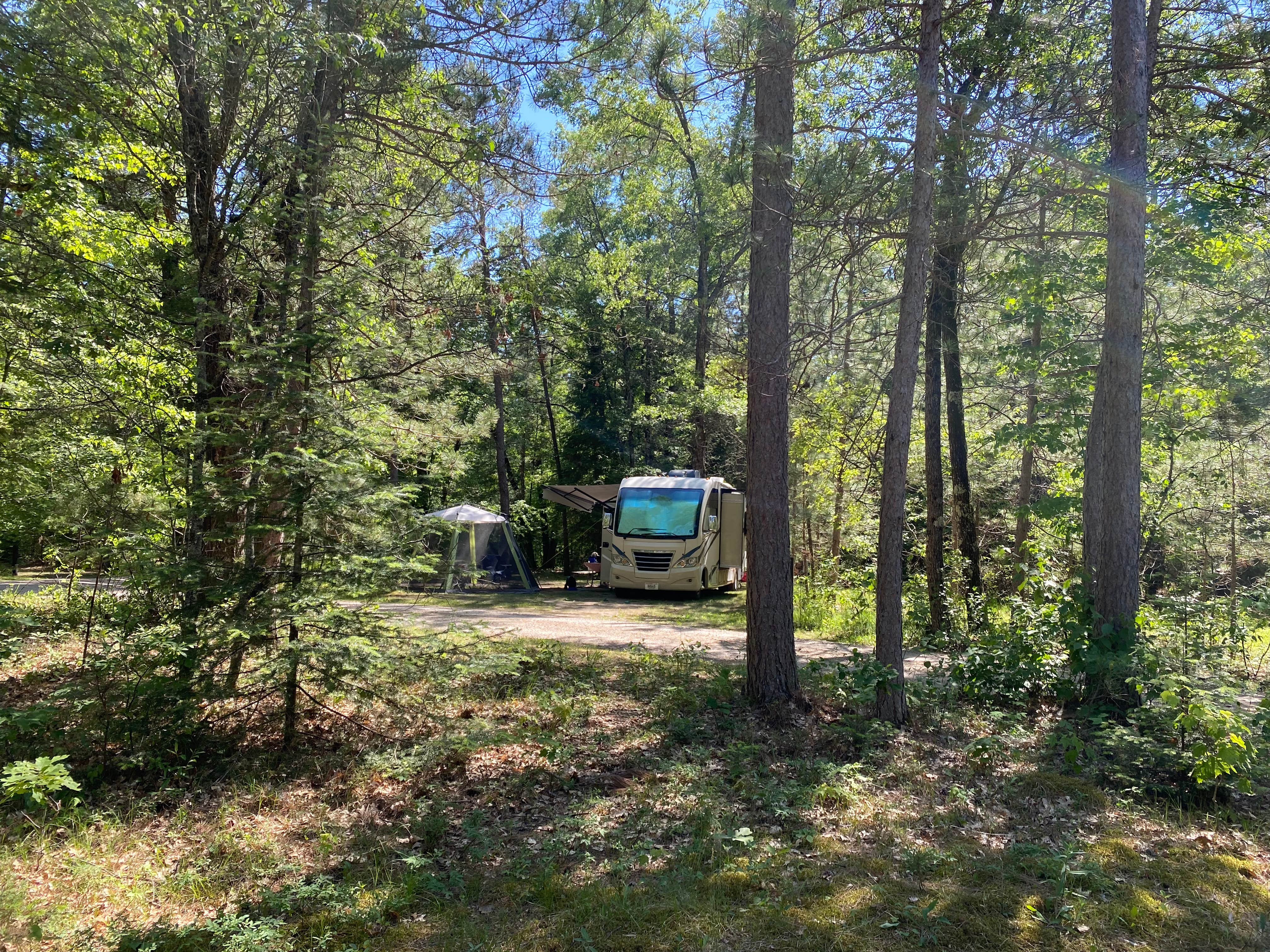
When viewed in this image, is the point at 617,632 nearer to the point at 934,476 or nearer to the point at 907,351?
the point at 934,476

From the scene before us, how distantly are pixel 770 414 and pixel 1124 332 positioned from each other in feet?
10.4


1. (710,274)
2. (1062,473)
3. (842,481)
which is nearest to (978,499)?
(1062,473)

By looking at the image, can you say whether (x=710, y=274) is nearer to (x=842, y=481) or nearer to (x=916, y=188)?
(x=916, y=188)

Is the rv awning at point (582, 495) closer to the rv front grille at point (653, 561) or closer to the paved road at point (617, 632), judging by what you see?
the rv front grille at point (653, 561)

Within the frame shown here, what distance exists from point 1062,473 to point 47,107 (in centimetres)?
1301

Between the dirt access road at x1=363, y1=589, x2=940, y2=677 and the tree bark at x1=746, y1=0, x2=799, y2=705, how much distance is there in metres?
0.41

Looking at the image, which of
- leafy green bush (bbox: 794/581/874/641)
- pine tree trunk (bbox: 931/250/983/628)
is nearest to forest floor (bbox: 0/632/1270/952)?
leafy green bush (bbox: 794/581/874/641)

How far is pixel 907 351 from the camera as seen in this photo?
6051mm

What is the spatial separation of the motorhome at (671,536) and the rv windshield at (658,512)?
0.01m

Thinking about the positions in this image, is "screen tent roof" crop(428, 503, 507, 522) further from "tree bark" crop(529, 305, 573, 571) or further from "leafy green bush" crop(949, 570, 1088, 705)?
"leafy green bush" crop(949, 570, 1088, 705)

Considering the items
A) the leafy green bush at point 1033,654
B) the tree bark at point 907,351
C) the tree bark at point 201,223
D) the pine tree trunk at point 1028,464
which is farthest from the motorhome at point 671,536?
the tree bark at point 201,223

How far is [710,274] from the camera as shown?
8.93 metres

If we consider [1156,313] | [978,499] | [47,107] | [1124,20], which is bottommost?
[978,499]

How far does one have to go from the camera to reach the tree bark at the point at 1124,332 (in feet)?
22.0
